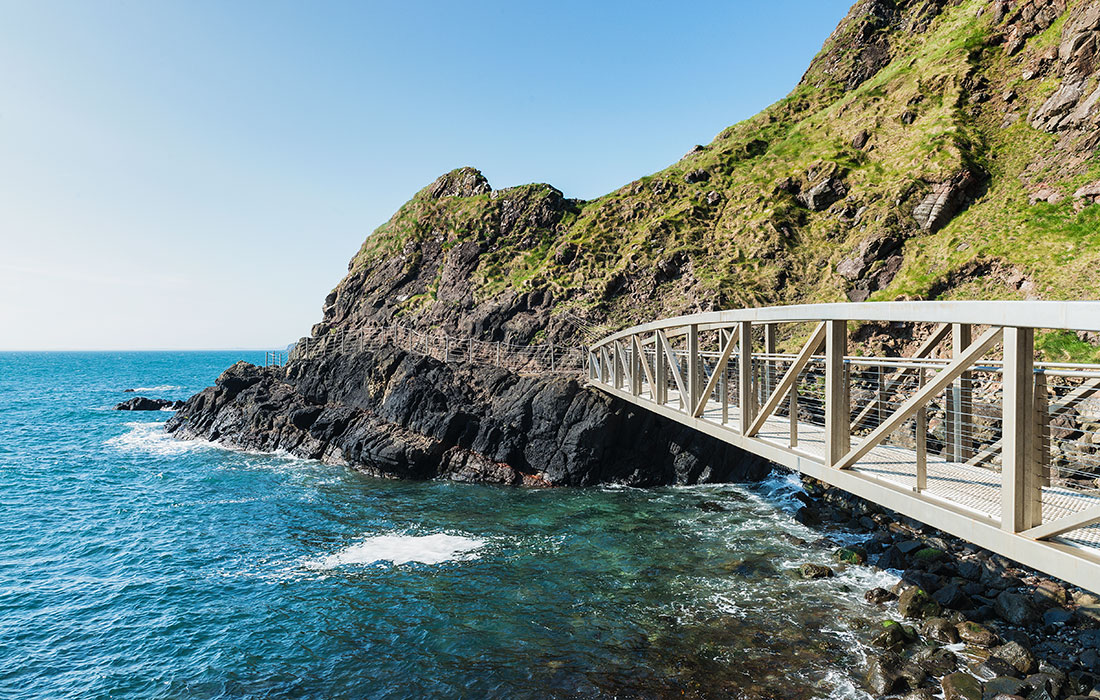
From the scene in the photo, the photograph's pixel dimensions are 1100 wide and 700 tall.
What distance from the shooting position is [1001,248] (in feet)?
80.9

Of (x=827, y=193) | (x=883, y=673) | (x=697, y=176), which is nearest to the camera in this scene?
(x=883, y=673)

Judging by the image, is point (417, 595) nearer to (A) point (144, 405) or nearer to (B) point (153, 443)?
(B) point (153, 443)

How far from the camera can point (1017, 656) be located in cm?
991

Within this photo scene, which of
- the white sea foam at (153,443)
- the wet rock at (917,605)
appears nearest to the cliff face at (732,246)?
the white sea foam at (153,443)

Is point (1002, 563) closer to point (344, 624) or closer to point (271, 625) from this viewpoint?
point (344, 624)

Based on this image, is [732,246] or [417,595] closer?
[417,595]

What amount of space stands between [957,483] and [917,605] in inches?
212

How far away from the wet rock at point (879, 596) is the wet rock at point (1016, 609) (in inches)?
76.2

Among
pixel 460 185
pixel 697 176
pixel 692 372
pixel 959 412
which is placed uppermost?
pixel 460 185

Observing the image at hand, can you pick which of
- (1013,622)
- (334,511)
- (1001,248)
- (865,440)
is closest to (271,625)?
(334,511)

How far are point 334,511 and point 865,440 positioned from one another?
19.3 meters

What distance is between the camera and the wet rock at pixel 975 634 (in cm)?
1063

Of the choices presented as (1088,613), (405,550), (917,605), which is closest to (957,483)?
(917,605)

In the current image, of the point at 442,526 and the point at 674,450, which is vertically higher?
the point at 674,450
